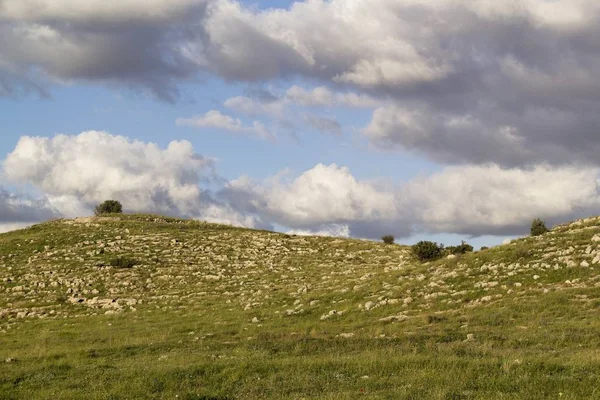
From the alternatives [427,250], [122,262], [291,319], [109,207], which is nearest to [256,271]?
[122,262]

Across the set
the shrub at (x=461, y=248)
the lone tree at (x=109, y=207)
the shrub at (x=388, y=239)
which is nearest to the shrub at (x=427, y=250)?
the shrub at (x=461, y=248)

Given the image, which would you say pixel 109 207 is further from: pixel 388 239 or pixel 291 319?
pixel 291 319

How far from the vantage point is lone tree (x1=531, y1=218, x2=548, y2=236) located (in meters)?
47.9

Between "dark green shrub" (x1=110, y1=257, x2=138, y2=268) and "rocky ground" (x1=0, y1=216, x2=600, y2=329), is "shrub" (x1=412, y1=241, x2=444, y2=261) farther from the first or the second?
"dark green shrub" (x1=110, y1=257, x2=138, y2=268)

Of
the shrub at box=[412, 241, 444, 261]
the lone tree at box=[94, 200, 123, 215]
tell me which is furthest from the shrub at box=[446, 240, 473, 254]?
the lone tree at box=[94, 200, 123, 215]

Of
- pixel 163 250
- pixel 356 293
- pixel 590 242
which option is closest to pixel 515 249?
pixel 590 242

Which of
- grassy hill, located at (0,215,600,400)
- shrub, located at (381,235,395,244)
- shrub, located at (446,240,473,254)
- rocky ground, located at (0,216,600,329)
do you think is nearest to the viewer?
grassy hill, located at (0,215,600,400)

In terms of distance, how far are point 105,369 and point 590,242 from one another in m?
28.2

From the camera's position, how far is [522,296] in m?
29.5

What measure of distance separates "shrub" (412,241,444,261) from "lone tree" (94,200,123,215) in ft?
159

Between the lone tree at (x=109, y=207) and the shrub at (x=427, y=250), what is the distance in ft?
159

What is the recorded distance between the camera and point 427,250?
47.8 meters

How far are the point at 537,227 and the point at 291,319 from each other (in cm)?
2673

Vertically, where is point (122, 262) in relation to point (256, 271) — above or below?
above
